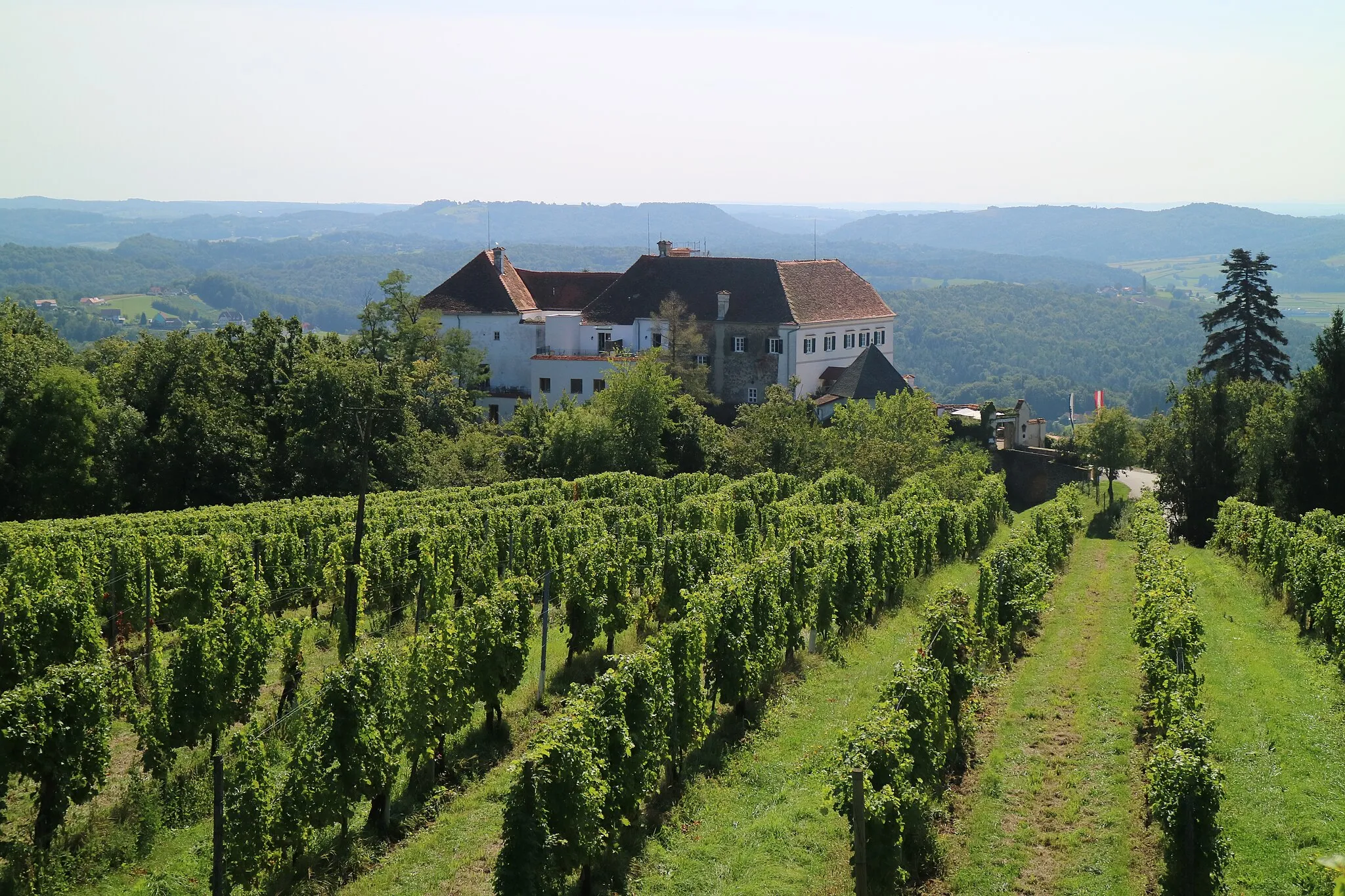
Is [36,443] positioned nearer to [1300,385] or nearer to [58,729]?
[58,729]

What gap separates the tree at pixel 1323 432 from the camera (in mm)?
39219

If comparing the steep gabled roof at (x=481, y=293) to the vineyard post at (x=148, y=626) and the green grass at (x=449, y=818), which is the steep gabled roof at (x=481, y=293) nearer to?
the vineyard post at (x=148, y=626)

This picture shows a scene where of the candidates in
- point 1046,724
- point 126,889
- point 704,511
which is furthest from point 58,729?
point 704,511

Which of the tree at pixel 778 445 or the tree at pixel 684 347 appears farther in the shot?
the tree at pixel 684 347

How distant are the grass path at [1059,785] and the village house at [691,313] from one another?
50258 millimetres

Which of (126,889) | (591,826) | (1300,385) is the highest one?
(1300,385)

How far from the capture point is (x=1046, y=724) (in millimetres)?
19203

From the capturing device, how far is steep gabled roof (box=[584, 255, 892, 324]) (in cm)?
7494

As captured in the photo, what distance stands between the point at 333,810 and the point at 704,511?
19162 mm

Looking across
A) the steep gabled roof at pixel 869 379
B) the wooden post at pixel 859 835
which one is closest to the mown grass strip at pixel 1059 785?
the wooden post at pixel 859 835

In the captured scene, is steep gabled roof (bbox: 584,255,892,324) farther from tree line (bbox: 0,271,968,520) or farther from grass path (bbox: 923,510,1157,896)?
grass path (bbox: 923,510,1157,896)

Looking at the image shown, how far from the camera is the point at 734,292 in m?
76.2

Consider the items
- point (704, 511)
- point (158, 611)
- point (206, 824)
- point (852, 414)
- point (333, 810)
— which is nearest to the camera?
point (333, 810)

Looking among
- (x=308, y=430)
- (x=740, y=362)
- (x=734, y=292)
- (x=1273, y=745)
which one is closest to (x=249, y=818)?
(x=1273, y=745)
